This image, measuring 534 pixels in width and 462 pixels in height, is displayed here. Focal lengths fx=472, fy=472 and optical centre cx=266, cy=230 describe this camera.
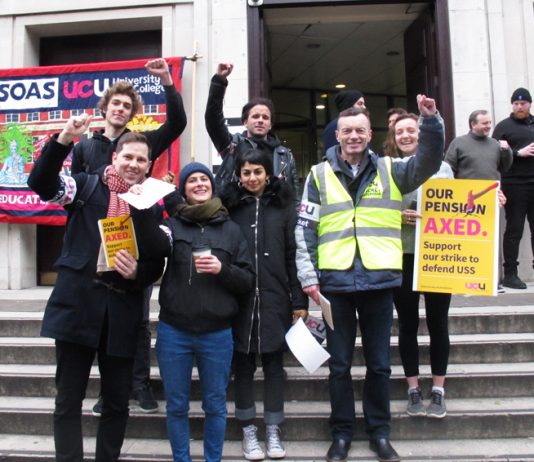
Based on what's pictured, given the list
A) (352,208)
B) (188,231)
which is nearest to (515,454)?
(352,208)

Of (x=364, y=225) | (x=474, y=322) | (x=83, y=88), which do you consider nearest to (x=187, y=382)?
(x=364, y=225)

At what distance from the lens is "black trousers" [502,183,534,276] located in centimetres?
554

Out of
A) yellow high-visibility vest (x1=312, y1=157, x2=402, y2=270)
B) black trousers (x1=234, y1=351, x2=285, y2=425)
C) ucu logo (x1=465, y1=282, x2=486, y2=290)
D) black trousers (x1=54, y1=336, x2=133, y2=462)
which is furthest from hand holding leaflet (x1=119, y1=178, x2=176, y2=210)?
ucu logo (x1=465, y1=282, x2=486, y2=290)

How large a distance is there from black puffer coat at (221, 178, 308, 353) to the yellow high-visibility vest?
0.28 meters

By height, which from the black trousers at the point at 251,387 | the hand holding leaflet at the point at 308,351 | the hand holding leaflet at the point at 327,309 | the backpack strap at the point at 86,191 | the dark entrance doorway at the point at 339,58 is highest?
the dark entrance doorway at the point at 339,58

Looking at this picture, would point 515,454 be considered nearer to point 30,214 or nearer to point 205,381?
point 205,381

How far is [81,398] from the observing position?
2.61 m

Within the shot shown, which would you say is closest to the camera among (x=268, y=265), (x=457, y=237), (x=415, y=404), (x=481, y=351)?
(x=268, y=265)

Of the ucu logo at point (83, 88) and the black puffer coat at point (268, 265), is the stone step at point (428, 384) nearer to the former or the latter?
the black puffer coat at point (268, 265)

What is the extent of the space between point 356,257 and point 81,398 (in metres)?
1.80

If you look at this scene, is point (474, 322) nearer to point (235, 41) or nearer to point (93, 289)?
point (93, 289)

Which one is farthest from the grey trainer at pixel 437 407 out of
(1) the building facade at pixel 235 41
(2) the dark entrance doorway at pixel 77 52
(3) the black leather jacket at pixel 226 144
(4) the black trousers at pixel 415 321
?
(2) the dark entrance doorway at pixel 77 52

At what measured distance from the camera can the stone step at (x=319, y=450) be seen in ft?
10.3

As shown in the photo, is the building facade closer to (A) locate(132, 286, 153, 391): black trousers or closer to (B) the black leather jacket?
(B) the black leather jacket
